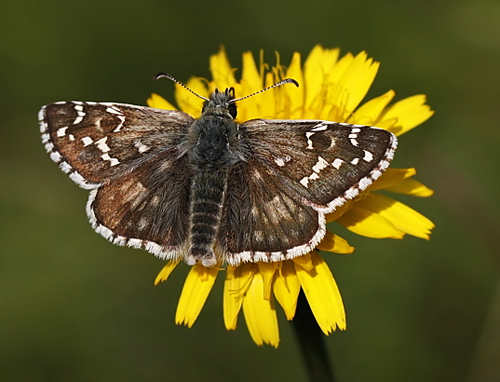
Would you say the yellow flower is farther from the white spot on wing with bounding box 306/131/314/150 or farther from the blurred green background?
the blurred green background

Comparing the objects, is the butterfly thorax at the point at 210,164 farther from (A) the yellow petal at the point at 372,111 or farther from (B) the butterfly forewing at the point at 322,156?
(A) the yellow petal at the point at 372,111

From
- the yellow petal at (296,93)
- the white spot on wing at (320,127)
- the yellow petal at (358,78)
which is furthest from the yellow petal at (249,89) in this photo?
the white spot on wing at (320,127)

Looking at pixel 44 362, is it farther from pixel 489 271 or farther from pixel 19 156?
pixel 489 271

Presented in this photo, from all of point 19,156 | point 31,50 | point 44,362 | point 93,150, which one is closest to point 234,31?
point 31,50

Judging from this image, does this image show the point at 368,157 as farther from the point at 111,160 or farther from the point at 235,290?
the point at 111,160

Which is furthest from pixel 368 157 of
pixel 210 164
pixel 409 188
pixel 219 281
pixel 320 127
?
pixel 219 281

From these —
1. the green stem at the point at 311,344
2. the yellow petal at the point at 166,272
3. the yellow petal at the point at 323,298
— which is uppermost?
the yellow petal at the point at 166,272

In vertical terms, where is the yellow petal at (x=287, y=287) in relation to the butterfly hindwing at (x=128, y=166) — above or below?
below
